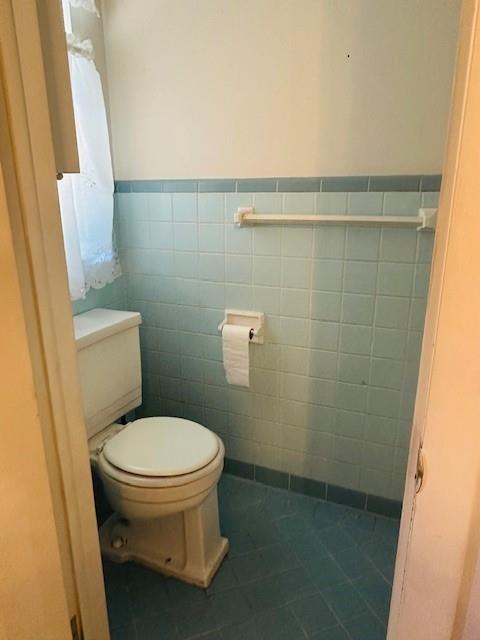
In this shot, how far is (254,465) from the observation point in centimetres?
203

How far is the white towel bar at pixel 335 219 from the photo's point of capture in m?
1.47

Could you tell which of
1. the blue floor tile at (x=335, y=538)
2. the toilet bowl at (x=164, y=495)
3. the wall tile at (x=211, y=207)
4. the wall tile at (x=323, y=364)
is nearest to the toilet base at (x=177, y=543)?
the toilet bowl at (x=164, y=495)

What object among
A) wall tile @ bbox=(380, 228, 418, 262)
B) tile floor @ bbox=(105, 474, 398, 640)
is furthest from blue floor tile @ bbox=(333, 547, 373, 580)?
wall tile @ bbox=(380, 228, 418, 262)

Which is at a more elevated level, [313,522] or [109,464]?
[109,464]

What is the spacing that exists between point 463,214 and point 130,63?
1709 millimetres

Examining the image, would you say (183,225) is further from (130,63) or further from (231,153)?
(130,63)

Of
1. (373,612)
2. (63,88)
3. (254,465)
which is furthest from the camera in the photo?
(254,465)

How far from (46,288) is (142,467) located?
87 cm

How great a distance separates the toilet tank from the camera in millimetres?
1543

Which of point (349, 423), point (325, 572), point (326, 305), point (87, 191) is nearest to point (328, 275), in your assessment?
point (326, 305)

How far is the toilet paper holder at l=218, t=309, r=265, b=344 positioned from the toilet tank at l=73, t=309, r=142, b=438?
37 cm

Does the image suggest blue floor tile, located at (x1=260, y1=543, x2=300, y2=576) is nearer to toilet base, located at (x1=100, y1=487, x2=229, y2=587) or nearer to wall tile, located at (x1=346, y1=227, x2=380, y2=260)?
toilet base, located at (x1=100, y1=487, x2=229, y2=587)

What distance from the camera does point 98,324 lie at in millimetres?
1624

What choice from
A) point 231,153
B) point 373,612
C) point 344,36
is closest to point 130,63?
point 231,153
